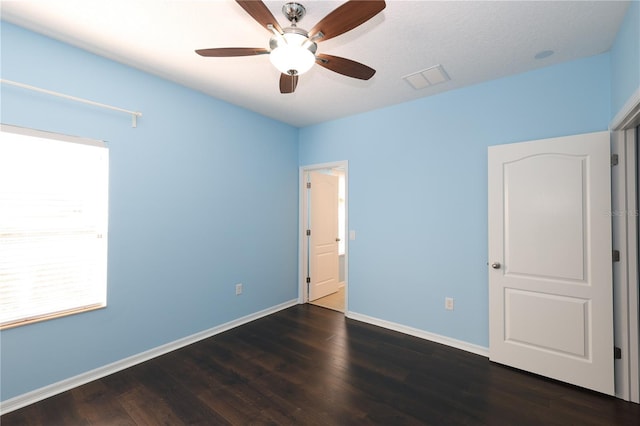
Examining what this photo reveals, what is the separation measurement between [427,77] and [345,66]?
122 centimetres

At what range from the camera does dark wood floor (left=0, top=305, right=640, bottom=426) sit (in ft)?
6.19

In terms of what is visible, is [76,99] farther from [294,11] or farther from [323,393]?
[323,393]

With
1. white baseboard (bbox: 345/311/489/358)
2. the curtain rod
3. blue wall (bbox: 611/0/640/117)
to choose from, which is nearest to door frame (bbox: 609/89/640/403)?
blue wall (bbox: 611/0/640/117)

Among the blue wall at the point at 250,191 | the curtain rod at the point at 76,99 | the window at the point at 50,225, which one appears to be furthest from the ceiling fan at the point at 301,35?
the window at the point at 50,225

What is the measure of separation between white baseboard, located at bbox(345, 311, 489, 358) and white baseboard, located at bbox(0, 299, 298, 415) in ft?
4.88

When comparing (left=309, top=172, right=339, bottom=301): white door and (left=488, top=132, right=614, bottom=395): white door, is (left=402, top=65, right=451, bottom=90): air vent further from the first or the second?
(left=309, top=172, right=339, bottom=301): white door

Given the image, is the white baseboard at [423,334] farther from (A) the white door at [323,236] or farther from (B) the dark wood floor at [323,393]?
(A) the white door at [323,236]

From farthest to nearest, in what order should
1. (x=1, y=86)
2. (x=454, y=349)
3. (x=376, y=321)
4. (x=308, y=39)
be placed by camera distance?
(x=376, y=321) < (x=454, y=349) < (x=1, y=86) < (x=308, y=39)

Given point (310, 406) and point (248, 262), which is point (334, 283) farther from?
point (310, 406)

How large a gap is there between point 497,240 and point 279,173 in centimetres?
278

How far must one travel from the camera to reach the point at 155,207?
2682mm

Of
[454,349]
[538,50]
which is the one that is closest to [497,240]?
[454,349]

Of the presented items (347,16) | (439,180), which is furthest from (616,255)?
(347,16)

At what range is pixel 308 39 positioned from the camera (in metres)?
1.58
